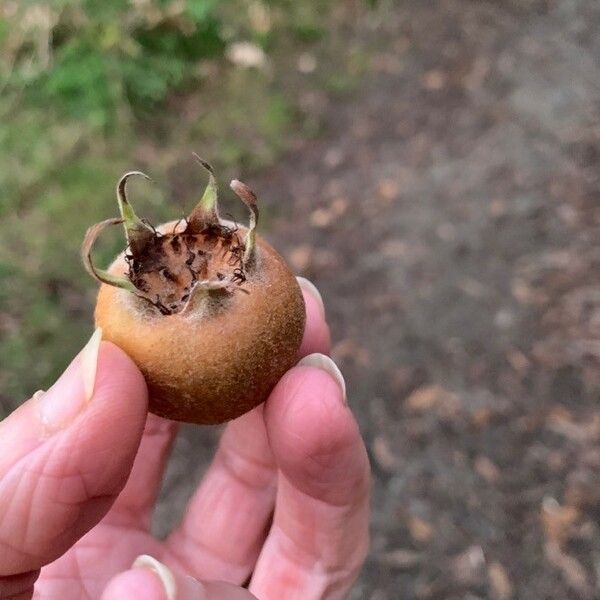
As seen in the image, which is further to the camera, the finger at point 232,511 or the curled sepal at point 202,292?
the finger at point 232,511

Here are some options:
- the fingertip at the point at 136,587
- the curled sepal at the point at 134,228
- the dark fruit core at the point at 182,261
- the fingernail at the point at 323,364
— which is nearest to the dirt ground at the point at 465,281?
the fingernail at the point at 323,364

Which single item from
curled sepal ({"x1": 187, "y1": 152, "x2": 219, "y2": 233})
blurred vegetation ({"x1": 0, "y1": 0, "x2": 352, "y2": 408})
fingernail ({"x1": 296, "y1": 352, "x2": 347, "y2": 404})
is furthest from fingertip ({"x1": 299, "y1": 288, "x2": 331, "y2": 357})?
blurred vegetation ({"x1": 0, "y1": 0, "x2": 352, "y2": 408})

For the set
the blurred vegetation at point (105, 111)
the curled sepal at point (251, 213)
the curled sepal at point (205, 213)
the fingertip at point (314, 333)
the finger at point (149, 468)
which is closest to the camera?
the curled sepal at point (251, 213)

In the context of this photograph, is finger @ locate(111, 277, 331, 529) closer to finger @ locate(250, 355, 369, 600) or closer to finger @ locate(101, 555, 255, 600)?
finger @ locate(250, 355, 369, 600)

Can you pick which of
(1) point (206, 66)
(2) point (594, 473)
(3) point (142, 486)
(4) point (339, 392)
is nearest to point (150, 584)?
(4) point (339, 392)

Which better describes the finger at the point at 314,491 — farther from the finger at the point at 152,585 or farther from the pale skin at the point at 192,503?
the finger at the point at 152,585

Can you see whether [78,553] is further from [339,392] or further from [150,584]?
[339,392]
